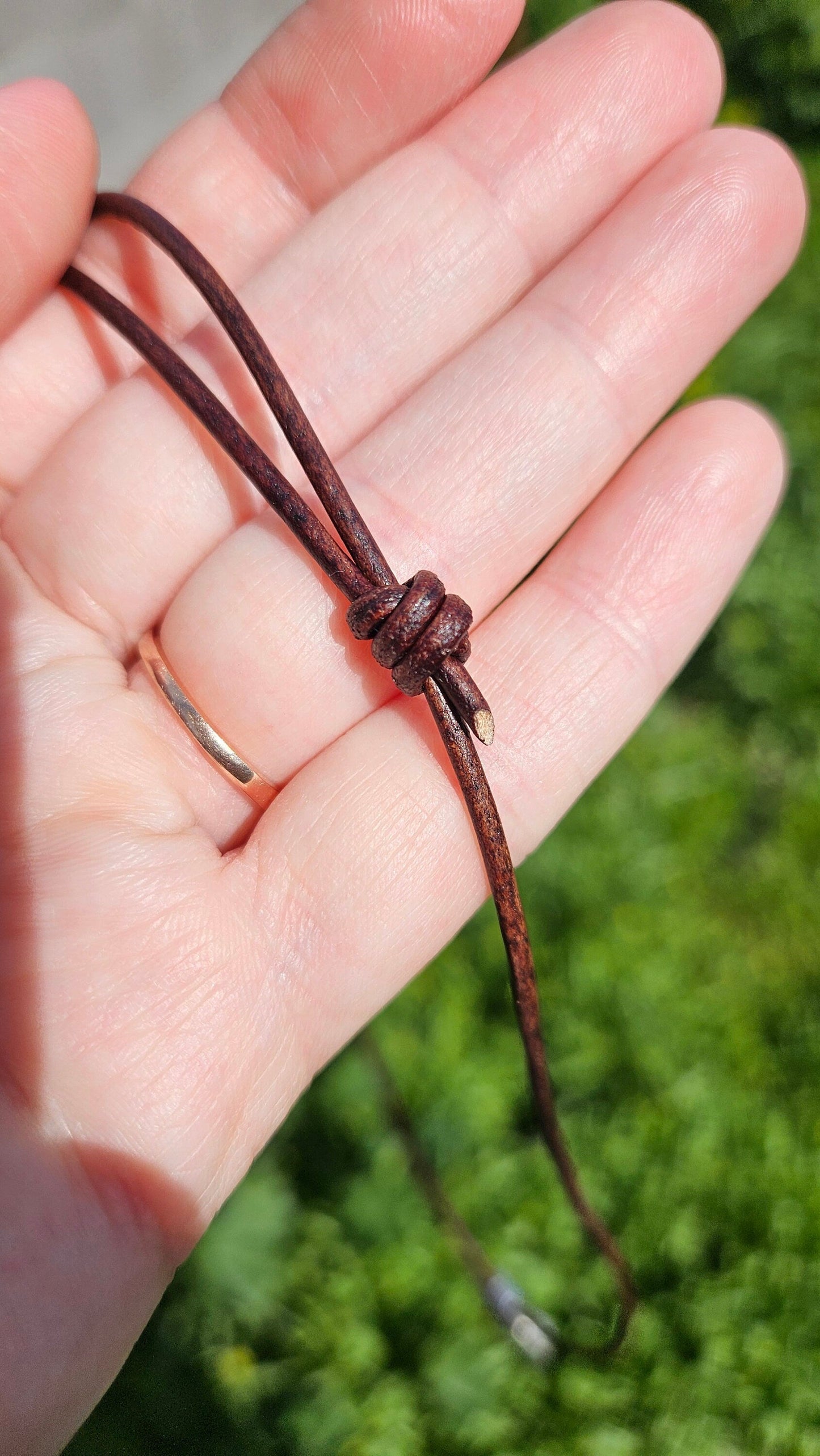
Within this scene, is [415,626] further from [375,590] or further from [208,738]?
[208,738]

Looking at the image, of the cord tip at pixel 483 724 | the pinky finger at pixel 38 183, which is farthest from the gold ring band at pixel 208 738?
the pinky finger at pixel 38 183

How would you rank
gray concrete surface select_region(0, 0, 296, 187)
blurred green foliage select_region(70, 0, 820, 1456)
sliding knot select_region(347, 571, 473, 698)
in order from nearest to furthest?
1. sliding knot select_region(347, 571, 473, 698)
2. blurred green foliage select_region(70, 0, 820, 1456)
3. gray concrete surface select_region(0, 0, 296, 187)

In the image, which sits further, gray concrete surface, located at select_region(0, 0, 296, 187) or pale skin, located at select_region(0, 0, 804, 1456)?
gray concrete surface, located at select_region(0, 0, 296, 187)

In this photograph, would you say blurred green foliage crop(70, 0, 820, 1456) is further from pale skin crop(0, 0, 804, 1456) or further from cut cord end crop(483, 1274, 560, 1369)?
pale skin crop(0, 0, 804, 1456)

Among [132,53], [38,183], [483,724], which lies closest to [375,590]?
[483,724]

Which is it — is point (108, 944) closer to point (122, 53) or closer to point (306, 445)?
point (306, 445)

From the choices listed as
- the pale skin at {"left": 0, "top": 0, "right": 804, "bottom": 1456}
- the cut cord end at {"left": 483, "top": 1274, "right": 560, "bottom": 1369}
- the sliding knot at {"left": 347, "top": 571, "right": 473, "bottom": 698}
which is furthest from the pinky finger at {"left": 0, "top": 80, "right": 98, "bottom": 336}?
the cut cord end at {"left": 483, "top": 1274, "right": 560, "bottom": 1369}
